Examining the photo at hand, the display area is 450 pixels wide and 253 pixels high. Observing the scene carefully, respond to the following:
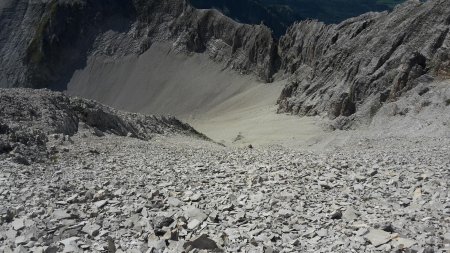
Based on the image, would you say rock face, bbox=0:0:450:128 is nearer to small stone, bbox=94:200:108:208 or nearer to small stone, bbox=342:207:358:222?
small stone, bbox=342:207:358:222

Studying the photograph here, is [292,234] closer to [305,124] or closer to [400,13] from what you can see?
[305,124]

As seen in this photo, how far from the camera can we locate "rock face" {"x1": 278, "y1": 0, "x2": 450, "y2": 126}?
173 ft

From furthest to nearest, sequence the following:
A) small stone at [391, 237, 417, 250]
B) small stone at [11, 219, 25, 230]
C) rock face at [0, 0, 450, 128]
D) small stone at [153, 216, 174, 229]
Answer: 1. rock face at [0, 0, 450, 128]
2. small stone at [11, 219, 25, 230]
3. small stone at [153, 216, 174, 229]
4. small stone at [391, 237, 417, 250]

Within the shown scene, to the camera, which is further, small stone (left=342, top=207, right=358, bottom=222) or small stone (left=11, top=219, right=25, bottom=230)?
small stone (left=11, top=219, right=25, bottom=230)

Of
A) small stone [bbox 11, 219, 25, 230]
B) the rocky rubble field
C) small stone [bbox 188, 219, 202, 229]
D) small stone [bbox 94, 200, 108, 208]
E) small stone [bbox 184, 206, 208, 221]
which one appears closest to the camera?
the rocky rubble field

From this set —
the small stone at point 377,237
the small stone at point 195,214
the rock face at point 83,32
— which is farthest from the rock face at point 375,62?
the rock face at point 83,32

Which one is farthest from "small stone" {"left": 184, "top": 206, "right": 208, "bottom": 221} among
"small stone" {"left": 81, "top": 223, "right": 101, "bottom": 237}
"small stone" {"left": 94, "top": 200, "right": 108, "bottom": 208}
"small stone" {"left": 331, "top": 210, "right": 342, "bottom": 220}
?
"small stone" {"left": 331, "top": 210, "right": 342, "bottom": 220}

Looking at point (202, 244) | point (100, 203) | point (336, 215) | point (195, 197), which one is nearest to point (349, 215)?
point (336, 215)

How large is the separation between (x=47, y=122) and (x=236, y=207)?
24129mm

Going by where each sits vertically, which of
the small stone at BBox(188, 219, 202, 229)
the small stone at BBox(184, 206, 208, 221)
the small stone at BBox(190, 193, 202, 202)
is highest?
the small stone at BBox(190, 193, 202, 202)

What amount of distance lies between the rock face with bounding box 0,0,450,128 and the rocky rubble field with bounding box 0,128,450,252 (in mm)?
36102

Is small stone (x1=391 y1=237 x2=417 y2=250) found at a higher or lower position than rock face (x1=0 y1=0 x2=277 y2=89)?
lower

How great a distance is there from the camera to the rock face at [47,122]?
24686 millimetres

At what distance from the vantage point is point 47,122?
34.5 meters
